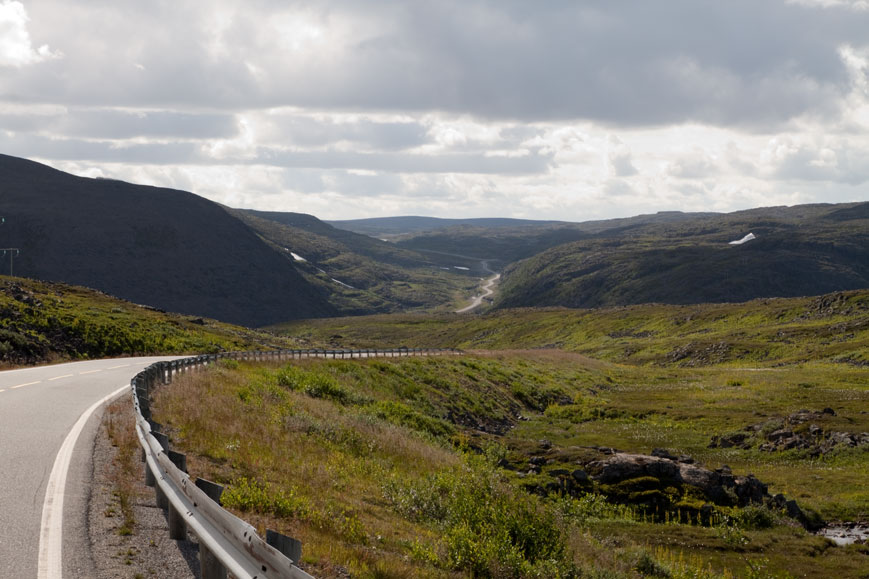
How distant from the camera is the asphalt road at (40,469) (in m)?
8.65

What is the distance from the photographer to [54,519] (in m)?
10.1

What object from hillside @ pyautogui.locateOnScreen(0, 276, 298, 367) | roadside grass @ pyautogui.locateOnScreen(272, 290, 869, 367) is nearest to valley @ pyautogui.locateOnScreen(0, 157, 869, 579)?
hillside @ pyautogui.locateOnScreen(0, 276, 298, 367)

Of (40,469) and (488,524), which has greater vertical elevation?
(40,469)

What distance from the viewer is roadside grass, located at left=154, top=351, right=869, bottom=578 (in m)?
11.6

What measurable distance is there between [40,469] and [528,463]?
20994 mm

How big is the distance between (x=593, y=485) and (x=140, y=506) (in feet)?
63.7

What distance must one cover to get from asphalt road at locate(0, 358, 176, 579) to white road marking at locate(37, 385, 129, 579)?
0.06 ft

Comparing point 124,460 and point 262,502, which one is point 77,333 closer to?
point 124,460

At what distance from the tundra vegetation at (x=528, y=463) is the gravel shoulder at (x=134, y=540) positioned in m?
1.31

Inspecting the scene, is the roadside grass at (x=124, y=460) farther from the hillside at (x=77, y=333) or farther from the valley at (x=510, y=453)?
the hillside at (x=77, y=333)

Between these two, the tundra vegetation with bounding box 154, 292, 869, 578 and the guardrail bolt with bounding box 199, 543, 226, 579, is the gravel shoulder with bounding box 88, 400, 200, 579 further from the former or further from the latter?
the tundra vegetation with bounding box 154, 292, 869, 578

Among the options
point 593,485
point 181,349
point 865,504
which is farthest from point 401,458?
point 181,349

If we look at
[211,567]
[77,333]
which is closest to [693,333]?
[77,333]

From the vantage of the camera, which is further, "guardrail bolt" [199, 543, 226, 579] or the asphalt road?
the asphalt road
